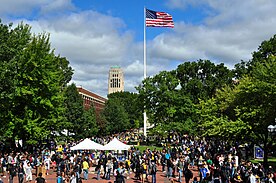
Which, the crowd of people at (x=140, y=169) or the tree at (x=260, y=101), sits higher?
the tree at (x=260, y=101)

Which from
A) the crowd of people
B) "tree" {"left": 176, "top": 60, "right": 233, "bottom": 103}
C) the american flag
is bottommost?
the crowd of people

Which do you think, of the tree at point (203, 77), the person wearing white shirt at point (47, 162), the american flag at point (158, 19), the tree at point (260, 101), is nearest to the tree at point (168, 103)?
the tree at point (203, 77)

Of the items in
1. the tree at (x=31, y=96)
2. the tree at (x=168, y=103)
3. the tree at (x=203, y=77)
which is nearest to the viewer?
the tree at (x=31, y=96)

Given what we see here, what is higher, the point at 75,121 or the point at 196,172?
the point at 75,121

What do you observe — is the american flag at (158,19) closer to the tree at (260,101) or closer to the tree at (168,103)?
the tree at (168,103)

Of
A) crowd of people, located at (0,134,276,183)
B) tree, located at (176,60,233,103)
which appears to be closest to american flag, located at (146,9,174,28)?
crowd of people, located at (0,134,276,183)

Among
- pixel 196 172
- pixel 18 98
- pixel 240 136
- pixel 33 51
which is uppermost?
pixel 33 51

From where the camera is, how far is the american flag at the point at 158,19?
42.9 metres

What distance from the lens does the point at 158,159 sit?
31.3m

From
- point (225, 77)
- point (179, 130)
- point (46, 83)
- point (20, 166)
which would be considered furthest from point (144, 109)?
point (20, 166)

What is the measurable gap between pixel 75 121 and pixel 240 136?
1239 inches

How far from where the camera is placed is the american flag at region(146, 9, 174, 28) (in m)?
42.9

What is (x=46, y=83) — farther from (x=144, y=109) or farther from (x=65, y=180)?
(x=144, y=109)

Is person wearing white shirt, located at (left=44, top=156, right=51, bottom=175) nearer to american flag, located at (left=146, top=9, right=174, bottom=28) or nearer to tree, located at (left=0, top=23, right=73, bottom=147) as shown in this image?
tree, located at (left=0, top=23, right=73, bottom=147)
